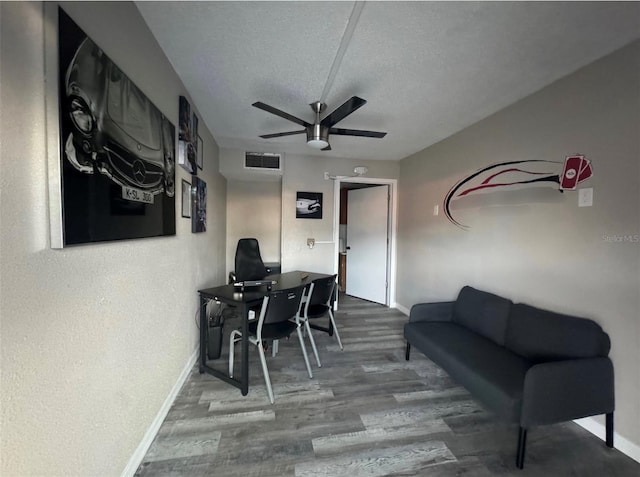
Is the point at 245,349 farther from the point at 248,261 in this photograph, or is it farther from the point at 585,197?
the point at 585,197

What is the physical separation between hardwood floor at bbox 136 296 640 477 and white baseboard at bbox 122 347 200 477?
0.04m

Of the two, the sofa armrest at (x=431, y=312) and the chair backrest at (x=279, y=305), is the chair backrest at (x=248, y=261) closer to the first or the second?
the chair backrest at (x=279, y=305)

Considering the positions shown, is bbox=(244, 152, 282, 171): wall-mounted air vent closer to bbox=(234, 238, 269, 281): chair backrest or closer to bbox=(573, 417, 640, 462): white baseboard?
bbox=(234, 238, 269, 281): chair backrest

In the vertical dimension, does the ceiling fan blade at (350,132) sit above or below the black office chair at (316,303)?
above

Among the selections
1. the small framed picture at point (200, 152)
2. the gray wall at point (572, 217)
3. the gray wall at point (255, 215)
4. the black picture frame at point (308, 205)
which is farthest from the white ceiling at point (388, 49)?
the gray wall at point (255, 215)

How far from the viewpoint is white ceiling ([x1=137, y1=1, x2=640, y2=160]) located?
1.37m

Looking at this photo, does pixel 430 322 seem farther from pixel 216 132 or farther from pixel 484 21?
pixel 216 132

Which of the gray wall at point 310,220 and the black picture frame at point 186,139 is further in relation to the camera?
the gray wall at point 310,220

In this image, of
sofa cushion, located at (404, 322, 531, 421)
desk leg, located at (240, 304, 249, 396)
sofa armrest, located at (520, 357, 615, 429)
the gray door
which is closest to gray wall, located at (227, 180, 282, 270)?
the gray door

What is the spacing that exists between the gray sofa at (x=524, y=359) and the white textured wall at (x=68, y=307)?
2.06 metres

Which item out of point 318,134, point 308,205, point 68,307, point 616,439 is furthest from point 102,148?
point 616,439

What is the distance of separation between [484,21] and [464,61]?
0.36m

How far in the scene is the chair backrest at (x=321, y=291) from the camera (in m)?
2.57

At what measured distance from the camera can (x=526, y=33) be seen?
1.50m
